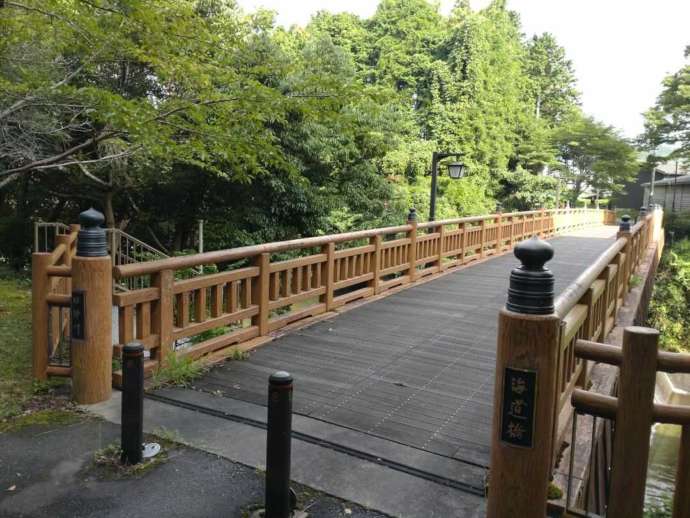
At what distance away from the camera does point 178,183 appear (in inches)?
503

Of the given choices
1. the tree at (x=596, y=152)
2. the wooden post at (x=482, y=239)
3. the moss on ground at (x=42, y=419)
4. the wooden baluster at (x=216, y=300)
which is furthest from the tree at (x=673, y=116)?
the moss on ground at (x=42, y=419)

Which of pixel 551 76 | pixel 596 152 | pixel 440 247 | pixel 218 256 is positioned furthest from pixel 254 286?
pixel 551 76

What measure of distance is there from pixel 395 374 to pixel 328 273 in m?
2.37

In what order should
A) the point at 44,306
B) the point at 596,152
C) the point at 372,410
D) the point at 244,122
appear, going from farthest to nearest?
1. the point at 596,152
2. the point at 244,122
3. the point at 44,306
4. the point at 372,410

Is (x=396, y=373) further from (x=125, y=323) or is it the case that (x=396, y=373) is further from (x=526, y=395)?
(x=526, y=395)

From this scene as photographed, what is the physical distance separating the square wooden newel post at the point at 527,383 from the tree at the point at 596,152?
109 feet

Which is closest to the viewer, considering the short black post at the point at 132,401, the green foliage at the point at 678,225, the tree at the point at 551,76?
the short black post at the point at 132,401

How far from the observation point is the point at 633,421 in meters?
2.44

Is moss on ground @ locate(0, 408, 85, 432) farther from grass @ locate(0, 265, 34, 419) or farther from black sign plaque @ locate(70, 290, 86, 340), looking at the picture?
black sign plaque @ locate(70, 290, 86, 340)

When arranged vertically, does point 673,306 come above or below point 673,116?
below

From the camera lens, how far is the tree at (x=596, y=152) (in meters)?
32.4

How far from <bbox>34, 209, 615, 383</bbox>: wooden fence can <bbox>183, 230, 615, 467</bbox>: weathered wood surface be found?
34 centimetres

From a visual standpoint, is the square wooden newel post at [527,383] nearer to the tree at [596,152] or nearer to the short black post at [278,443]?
the short black post at [278,443]

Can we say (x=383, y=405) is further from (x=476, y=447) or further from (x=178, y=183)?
(x=178, y=183)
